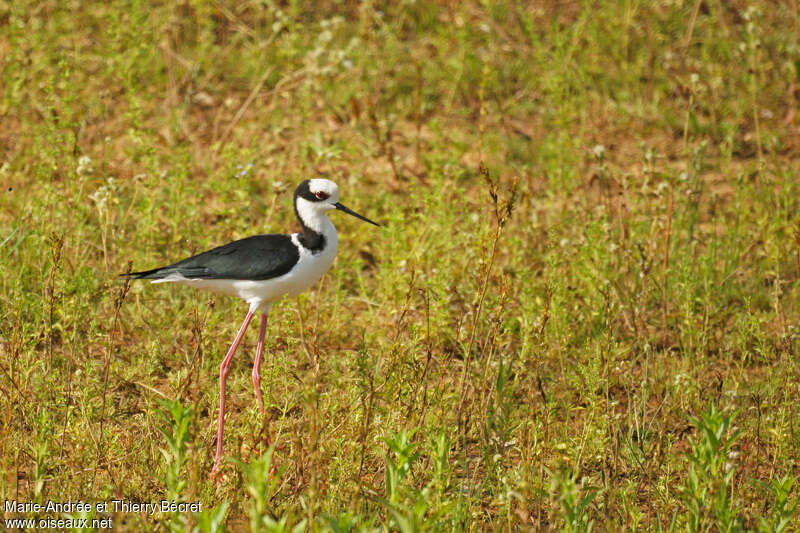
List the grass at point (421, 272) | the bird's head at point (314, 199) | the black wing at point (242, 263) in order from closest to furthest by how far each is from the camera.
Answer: the grass at point (421, 272) → the black wing at point (242, 263) → the bird's head at point (314, 199)

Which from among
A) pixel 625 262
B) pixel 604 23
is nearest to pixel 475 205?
pixel 625 262

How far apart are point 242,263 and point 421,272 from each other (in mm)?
1368

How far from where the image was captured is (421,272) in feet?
18.1

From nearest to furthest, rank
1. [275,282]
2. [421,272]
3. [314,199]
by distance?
[275,282] → [314,199] → [421,272]

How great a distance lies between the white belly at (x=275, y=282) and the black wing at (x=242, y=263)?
0.08 feet

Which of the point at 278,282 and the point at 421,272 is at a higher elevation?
the point at 278,282

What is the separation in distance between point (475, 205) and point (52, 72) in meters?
3.27

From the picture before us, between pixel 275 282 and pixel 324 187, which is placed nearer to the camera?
pixel 275 282

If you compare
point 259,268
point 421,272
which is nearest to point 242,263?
point 259,268

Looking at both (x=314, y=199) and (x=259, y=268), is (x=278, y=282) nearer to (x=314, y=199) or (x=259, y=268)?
(x=259, y=268)

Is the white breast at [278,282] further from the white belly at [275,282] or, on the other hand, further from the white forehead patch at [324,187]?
the white forehead patch at [324,187]

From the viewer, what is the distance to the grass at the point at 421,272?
3.60m

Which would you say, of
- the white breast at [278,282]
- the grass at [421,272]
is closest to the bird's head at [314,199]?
the white breast at [278,282]

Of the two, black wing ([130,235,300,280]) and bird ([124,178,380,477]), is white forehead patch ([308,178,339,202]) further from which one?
black wing ([130,235,300,280])
